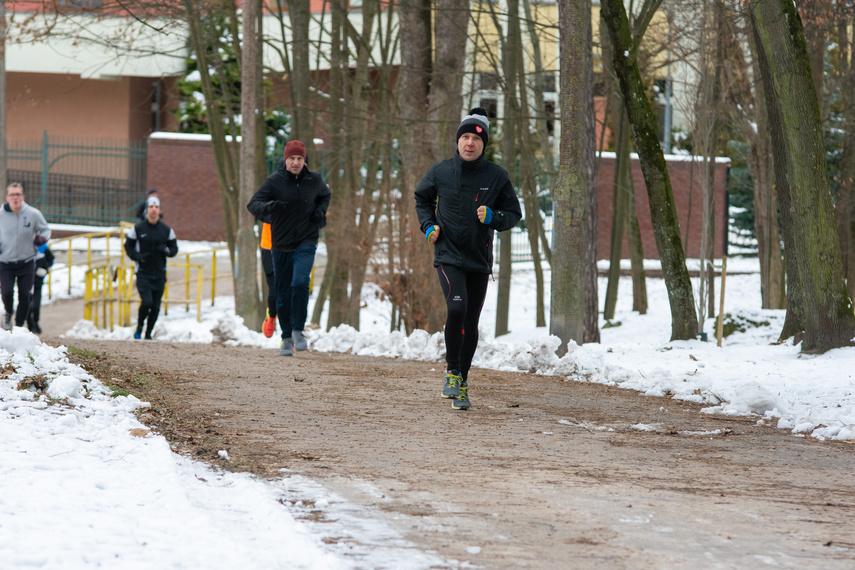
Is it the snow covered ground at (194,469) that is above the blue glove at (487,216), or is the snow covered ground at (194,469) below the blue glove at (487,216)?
below

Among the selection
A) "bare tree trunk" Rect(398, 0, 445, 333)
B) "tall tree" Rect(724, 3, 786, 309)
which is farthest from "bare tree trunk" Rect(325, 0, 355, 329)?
"tall tree" Rect(724, 3, 786, 309)

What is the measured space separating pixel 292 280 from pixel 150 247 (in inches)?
207

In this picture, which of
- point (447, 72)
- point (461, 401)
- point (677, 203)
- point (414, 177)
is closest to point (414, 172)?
point (414, 177)

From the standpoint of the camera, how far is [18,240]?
1287cm

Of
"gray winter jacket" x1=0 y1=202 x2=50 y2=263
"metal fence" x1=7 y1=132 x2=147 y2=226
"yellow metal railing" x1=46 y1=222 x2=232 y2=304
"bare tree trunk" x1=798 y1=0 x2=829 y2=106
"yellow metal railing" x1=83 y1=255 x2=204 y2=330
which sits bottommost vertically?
"yellow metal railing" x1=83 y1=255 x2=204 y2=330

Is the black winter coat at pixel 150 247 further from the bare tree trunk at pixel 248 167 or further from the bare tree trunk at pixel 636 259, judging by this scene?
the bare tree trunk at pixel 636 259

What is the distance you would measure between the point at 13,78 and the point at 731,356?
109ft

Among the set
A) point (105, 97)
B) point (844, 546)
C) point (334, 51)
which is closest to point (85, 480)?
point (844, 546)

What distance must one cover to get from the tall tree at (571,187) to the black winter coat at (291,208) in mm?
2307

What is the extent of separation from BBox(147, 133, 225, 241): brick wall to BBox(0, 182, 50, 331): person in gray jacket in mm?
17814

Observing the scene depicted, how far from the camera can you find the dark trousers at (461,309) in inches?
275

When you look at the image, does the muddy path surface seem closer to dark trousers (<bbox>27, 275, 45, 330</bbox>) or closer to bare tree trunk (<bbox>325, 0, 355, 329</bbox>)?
dark trousers (<bbox>27, 275, 45, 330</bbox>)

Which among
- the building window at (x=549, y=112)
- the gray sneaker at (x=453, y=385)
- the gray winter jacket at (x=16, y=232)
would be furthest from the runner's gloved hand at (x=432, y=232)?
the building window at (x=549, y=112)

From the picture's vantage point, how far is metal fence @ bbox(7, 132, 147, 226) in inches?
1255
